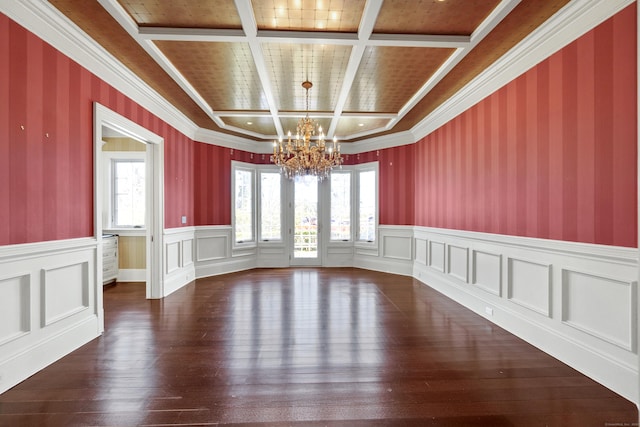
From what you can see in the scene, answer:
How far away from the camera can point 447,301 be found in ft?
15.8

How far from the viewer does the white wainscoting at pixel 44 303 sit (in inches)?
96.3

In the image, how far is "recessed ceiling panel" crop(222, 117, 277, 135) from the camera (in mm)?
5992

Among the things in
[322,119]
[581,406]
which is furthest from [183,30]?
[581,406]

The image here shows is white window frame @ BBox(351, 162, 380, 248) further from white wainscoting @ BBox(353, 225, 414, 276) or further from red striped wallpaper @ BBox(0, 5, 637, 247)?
red striped wallpaper @ BBox(0, 5, 637, 247)

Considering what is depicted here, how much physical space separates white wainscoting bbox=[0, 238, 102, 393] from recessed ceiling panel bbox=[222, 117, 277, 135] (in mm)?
3443

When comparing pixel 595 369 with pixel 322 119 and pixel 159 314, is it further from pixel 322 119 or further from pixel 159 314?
pixel 322 119

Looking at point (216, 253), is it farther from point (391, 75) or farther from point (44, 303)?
point (391, 75)

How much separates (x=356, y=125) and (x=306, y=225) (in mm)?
2753

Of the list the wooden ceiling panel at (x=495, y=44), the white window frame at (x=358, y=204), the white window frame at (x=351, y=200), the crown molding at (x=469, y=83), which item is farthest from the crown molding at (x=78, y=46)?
the white window frame at (x=358, y=204)

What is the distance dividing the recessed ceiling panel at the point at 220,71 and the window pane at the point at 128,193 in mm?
2368

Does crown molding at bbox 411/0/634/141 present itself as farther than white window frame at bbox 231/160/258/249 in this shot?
No

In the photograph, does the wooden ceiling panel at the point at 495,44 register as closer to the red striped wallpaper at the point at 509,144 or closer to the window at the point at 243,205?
the red striped wallpaper at the point at 509,144

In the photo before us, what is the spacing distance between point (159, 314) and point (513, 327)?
435 cm

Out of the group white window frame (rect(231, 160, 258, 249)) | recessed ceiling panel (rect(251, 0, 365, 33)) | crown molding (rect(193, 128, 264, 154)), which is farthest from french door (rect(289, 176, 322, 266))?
recessed ceiling panel (rect(251, 0, 365, 33))
